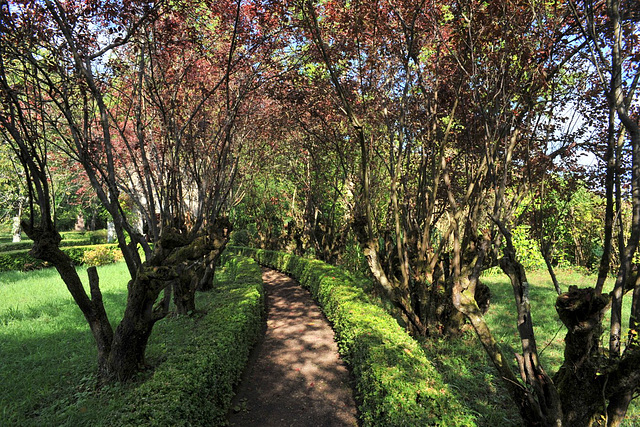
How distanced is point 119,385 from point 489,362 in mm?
5222

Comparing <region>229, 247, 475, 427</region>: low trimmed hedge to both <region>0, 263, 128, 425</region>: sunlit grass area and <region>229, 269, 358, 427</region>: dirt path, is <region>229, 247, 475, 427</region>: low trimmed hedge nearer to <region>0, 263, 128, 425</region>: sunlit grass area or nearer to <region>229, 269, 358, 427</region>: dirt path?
<region>229, 269, 358, 427</region>: dirt path

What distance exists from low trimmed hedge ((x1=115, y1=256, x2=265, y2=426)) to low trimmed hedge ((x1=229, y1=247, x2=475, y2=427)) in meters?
1.76

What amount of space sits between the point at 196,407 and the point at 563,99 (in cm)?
668

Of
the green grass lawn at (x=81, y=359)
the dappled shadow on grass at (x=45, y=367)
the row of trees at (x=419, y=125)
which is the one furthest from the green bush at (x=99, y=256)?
the row of trees at (x=419, y=125)

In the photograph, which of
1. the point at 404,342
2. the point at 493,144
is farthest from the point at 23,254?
the point at 493,144

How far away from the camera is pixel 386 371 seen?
3869 mm

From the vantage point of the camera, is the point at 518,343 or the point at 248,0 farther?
the point at 248,0

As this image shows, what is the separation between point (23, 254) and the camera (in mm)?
15258

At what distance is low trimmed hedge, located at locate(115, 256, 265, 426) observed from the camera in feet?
10.4

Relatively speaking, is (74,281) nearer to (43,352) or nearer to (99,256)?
(43,352)

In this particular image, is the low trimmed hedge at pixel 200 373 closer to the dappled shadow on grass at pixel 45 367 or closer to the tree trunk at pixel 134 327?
the tree trunk at pixel 134 327

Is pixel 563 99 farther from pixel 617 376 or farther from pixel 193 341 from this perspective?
pixel 193 341

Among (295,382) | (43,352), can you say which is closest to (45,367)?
(43,352)

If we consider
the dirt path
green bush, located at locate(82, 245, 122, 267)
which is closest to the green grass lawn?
the dirt path
